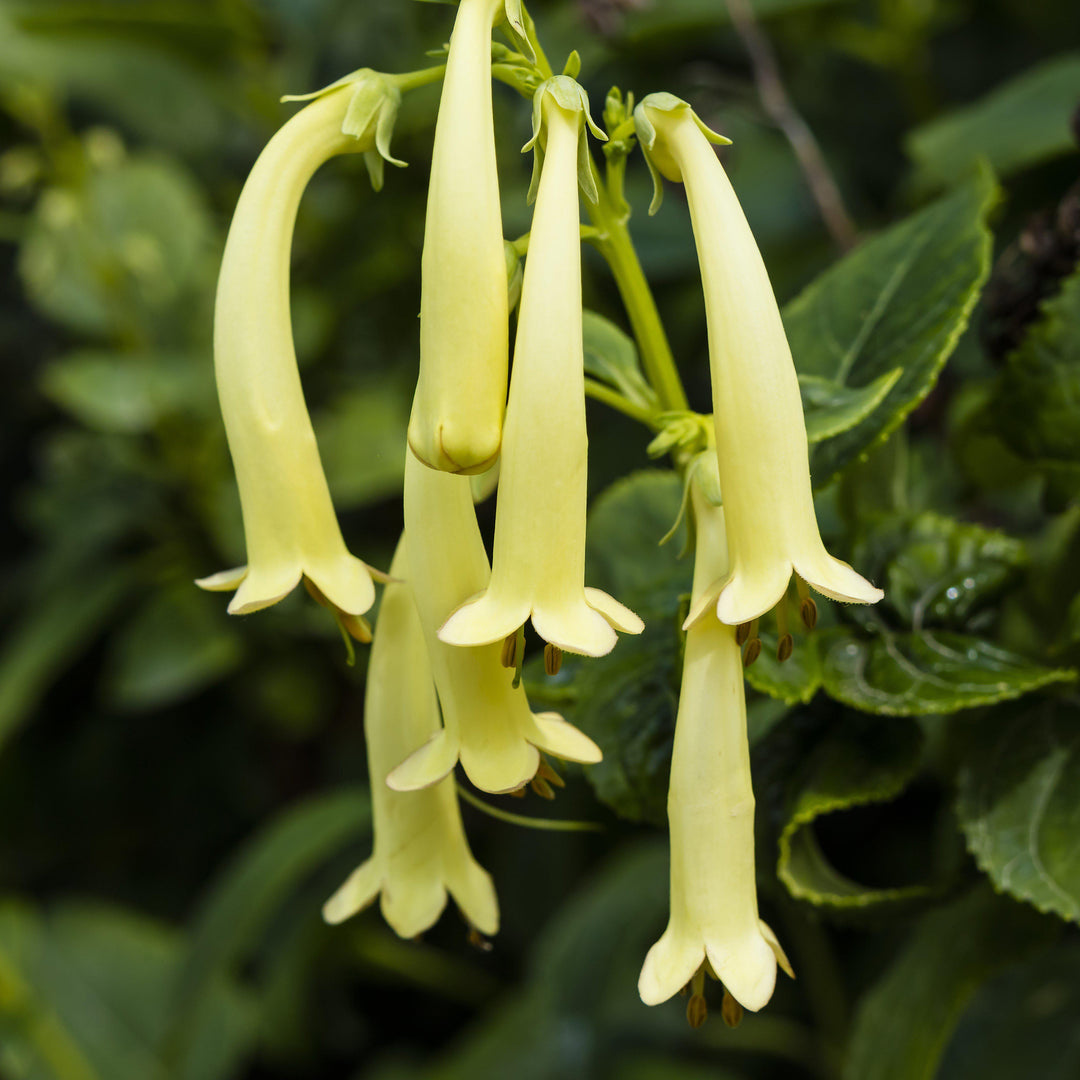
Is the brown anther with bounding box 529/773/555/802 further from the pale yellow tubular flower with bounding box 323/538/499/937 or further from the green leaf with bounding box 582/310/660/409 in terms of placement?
the green leaf with bounding box 582/310/660/409

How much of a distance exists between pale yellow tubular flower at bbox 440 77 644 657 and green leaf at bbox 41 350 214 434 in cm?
98

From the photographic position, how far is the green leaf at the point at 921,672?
1.77ft

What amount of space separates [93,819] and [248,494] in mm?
1325

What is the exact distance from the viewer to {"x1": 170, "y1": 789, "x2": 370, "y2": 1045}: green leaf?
1095mm

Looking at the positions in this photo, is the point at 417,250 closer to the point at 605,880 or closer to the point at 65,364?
the point at 65,364

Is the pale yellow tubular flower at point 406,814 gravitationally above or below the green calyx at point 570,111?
below

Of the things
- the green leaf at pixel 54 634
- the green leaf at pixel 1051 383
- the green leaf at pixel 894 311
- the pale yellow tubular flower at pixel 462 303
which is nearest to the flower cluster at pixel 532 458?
the pale yellow tubular flower at pixel 462 303

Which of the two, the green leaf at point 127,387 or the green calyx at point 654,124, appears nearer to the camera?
the green calyx at point 654,124

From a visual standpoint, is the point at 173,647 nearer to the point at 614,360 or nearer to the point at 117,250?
the point at 117,250

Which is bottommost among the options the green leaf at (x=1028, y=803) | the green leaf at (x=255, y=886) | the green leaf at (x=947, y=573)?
the green leaf at (x=255, y=886)

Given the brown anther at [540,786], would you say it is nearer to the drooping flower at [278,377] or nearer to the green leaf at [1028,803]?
the drooping flower at [278,377]

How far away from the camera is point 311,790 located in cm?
166

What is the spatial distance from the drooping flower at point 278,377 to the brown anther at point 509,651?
0.08m

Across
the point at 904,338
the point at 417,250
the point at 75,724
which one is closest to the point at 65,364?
the point at 417,250
